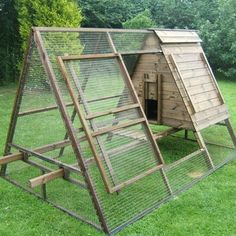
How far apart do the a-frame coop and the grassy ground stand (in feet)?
0.41

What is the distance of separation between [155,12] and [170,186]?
1284 cm

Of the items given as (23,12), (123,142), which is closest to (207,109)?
(123,142)

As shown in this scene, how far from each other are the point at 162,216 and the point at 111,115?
121 centimetres

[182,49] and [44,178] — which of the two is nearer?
[44,178]

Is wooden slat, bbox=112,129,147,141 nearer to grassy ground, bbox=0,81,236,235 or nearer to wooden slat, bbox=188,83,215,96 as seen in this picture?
grassy ground, bbox=0,81,236,235

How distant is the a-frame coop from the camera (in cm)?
347

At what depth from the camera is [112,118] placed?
393 centimetres

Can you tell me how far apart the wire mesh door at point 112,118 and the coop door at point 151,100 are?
1259 millimetres

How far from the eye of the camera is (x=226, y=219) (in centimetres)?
354

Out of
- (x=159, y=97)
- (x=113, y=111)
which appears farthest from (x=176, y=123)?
(x=113, y=111)

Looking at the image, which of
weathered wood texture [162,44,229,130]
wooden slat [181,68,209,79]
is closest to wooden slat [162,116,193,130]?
weathered wood texture [162,44,229,130]

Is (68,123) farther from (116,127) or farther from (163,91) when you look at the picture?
(163,91)

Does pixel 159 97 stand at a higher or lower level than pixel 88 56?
lower

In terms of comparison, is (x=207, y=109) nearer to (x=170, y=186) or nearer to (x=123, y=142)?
(x=170, y=186)
